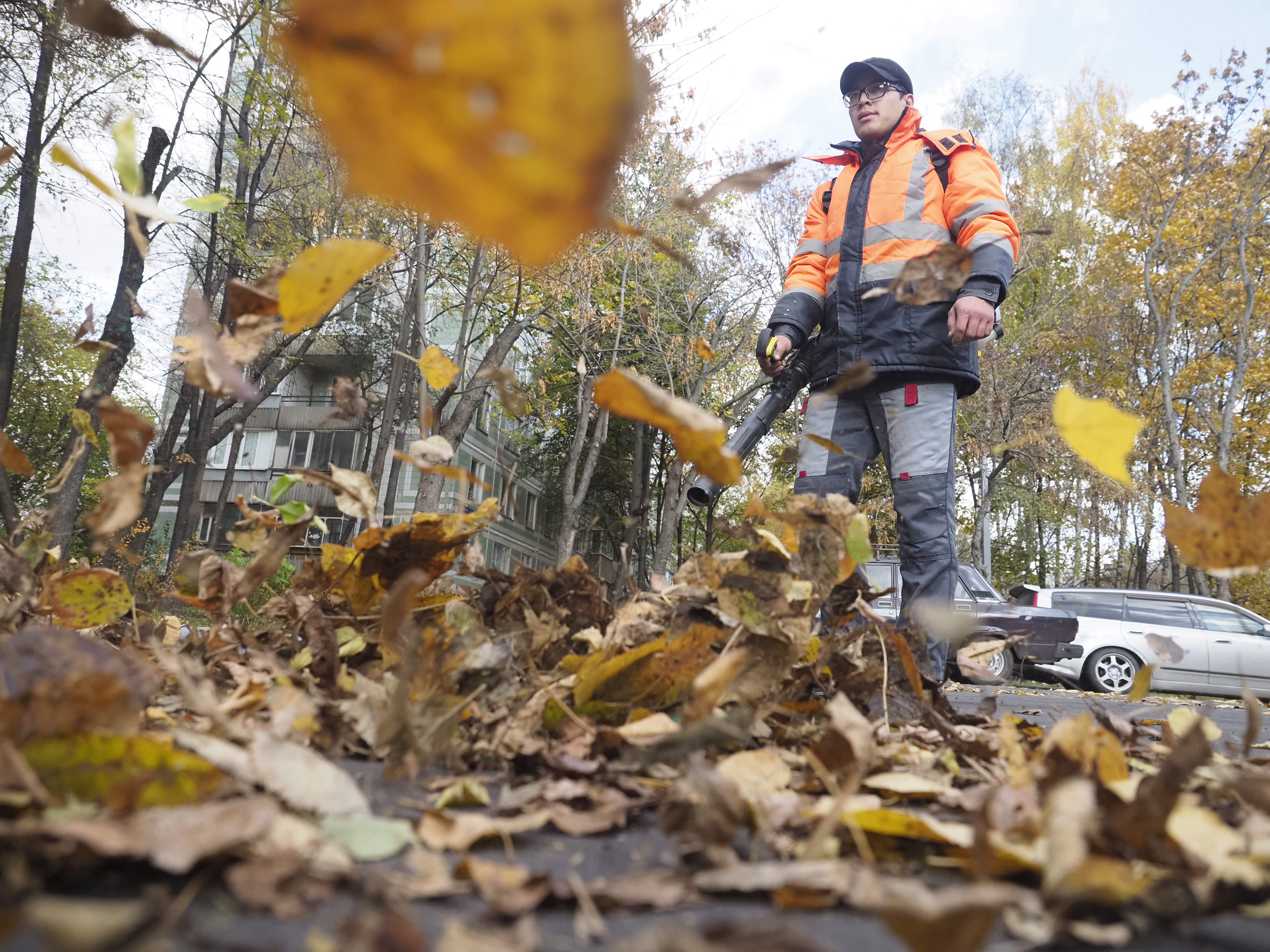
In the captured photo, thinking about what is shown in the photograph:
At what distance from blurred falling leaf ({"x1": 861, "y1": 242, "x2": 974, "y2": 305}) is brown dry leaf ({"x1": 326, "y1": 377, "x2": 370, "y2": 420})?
909 millimetres

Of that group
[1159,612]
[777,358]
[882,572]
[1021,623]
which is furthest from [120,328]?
[1159,612]

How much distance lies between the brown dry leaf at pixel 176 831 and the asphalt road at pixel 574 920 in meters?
0.03

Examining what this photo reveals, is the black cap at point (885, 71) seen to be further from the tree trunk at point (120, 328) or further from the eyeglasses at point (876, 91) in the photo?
the tree trunk at point (120, 328)

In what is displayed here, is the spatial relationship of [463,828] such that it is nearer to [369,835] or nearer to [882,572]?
[369,835]

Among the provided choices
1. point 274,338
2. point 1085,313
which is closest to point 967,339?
point 274,338

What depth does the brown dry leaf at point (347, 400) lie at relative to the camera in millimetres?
1301

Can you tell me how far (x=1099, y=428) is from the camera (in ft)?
3.12

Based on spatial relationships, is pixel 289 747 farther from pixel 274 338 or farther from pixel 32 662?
pixel 274 338

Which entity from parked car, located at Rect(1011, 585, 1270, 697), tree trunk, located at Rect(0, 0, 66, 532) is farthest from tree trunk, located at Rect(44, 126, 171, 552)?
parked car, located at Rect(1011, 585, 1270, 697)

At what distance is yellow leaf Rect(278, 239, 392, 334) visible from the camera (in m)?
0.96

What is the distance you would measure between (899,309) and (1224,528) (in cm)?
170

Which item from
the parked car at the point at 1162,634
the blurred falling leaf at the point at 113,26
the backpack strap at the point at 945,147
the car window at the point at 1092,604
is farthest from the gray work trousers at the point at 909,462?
the car window at the point at 1092,604

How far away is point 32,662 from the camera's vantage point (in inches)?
28.0

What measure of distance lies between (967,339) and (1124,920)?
218cm
